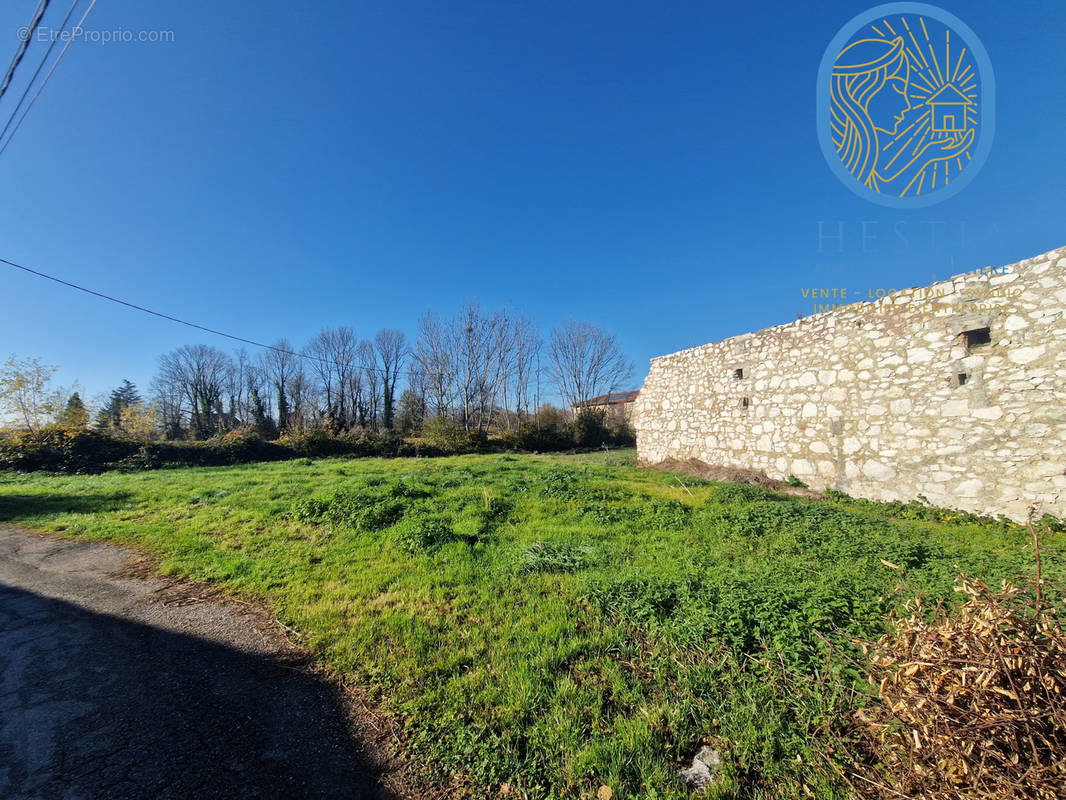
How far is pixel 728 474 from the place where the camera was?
995 centimetres

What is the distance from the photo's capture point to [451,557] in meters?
4.75

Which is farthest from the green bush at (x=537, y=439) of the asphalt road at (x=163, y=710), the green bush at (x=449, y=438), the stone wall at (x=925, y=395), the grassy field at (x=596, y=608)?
the asphalt road at (x=163, y=710)

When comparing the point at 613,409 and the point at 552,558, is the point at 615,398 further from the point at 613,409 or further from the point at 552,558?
the point at 552,558

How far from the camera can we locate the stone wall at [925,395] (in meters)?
5.45

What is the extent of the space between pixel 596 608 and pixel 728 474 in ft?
26.0

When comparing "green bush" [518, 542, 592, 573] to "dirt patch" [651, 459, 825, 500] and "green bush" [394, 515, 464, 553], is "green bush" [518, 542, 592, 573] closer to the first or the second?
"green bush" [394, 515, 464, 553]

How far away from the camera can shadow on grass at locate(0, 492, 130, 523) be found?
8164 millimetres

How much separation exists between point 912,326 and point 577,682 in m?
8.40

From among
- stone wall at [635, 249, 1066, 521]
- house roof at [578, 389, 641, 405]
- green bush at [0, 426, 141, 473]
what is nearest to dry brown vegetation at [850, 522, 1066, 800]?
stone wall at [635, 249, 1066, 521]

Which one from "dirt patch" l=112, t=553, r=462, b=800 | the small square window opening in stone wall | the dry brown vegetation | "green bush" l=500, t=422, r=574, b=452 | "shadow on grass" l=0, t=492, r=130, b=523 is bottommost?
"dirt patch" l=112, t=553, r=462, b=800

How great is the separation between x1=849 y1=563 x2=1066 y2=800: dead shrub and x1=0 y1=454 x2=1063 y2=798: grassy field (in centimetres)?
35

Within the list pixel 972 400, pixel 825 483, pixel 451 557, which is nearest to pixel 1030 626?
pixel 451 557

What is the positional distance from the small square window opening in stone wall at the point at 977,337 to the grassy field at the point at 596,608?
2.79 meters

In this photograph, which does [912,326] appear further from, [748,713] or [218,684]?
[218,684]
